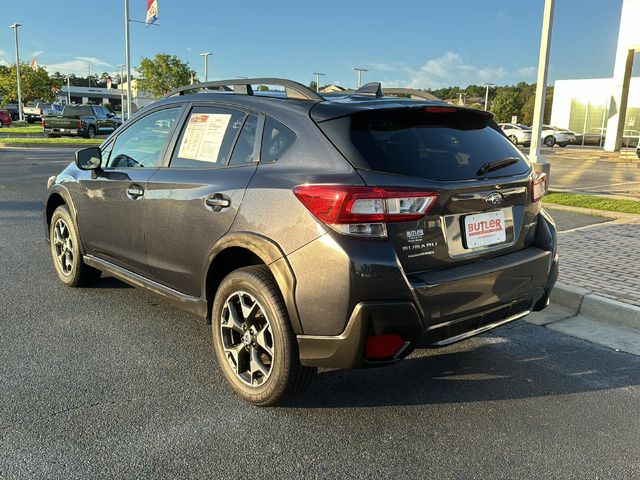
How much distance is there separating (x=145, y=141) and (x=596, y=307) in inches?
153

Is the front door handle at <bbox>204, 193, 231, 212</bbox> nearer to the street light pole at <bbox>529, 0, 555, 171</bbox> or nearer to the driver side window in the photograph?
the driver side window

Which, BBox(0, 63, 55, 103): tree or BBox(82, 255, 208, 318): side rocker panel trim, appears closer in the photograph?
BBox(82, 255, 208, 318): side rocker panel trim

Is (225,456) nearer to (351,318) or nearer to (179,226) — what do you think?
(351,318)

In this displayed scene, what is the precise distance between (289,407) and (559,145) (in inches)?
1690

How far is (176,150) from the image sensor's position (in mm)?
3838

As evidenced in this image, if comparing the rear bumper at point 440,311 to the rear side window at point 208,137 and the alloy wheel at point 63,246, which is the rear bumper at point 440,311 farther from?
the alloy wheel at point 63,246

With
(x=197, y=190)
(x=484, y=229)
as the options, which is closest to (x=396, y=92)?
(x=484, y=229)

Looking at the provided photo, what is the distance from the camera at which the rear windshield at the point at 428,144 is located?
114 inches

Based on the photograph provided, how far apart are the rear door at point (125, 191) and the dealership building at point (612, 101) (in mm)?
28233

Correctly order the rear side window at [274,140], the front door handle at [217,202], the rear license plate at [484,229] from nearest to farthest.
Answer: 1. the rear license plate at [484,229]
2. the rear side window at [274,140]
3. the front door handle at [217,202]

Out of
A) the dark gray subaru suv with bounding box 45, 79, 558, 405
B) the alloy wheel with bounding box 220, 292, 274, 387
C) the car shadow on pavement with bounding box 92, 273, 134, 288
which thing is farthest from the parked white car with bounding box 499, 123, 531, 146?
the alloy wheel with bounding box 220, 292, 274, 387

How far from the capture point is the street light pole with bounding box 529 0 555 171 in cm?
1007

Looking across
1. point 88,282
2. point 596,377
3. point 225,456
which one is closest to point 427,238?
point 225,456

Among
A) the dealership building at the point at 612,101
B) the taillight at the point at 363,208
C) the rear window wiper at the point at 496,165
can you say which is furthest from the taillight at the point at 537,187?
the dealership building at the point at 612,101
